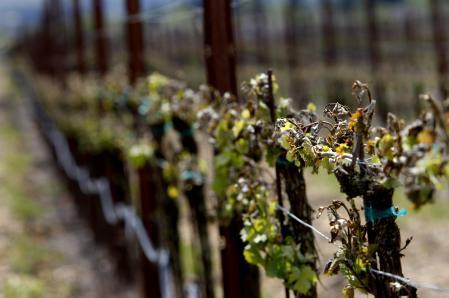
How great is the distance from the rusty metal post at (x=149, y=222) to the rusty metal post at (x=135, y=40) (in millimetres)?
633

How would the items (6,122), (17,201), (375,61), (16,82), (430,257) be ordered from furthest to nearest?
(16,82) → (6,122) → (375,61) → (17,201) → (430,257)

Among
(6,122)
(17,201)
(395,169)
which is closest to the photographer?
(395,169)

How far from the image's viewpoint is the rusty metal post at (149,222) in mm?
5235

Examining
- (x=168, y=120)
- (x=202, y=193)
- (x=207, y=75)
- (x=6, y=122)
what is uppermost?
(x=207, y=75)

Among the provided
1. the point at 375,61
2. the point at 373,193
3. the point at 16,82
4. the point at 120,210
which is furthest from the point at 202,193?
the point at 16,82

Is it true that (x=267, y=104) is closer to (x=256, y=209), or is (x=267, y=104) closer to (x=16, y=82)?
(x=256, y=209)

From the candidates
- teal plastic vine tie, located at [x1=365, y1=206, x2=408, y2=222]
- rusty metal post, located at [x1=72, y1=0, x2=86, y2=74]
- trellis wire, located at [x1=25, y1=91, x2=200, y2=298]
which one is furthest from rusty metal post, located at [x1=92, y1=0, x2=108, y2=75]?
teal plastic vine tie, located at [x1=365, y1=206, x2=408, y2=222]

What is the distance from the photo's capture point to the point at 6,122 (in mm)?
23078

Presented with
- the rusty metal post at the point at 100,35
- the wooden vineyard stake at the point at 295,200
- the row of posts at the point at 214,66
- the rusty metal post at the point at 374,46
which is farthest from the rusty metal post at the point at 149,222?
the rusty metal post at the point at 374,46

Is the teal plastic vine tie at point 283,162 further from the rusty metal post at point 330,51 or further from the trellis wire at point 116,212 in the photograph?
the rusty metal post at point 330,51

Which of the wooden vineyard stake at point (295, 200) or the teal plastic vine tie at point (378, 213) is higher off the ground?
the teal plastic vine tie at point (378, 213)

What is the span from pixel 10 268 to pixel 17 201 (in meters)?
3.27

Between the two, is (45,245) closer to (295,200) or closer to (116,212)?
(116,212)

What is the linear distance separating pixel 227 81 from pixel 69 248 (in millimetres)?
5702
